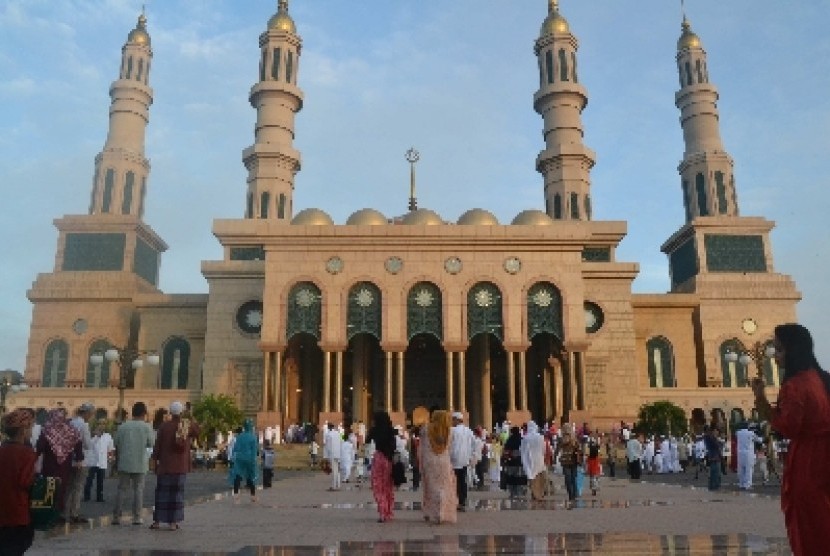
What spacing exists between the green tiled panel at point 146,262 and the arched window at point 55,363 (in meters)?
5.87

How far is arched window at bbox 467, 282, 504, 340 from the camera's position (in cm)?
3312

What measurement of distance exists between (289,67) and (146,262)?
48.3 feet

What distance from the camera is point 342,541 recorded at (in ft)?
23.4

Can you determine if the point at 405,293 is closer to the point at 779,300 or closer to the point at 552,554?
the point at 779,300

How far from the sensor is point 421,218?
1490 inches

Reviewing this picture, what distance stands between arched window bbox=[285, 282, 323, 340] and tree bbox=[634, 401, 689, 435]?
15.0 meters

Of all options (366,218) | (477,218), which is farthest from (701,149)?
(366,218)

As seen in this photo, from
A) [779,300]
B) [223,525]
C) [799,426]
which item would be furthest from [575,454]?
[779,300]

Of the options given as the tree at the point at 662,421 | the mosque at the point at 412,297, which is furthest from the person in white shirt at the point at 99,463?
the tree at the point at 662,421

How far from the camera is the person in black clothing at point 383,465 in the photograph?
9.27m

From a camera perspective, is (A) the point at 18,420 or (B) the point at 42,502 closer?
(B) the point at 42,502

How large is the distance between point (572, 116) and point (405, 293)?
17.3m

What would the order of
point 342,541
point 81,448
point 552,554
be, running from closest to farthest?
point 552,554 → point 342,541 → point 81,448

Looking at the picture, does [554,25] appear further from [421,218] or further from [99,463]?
[99,463]
